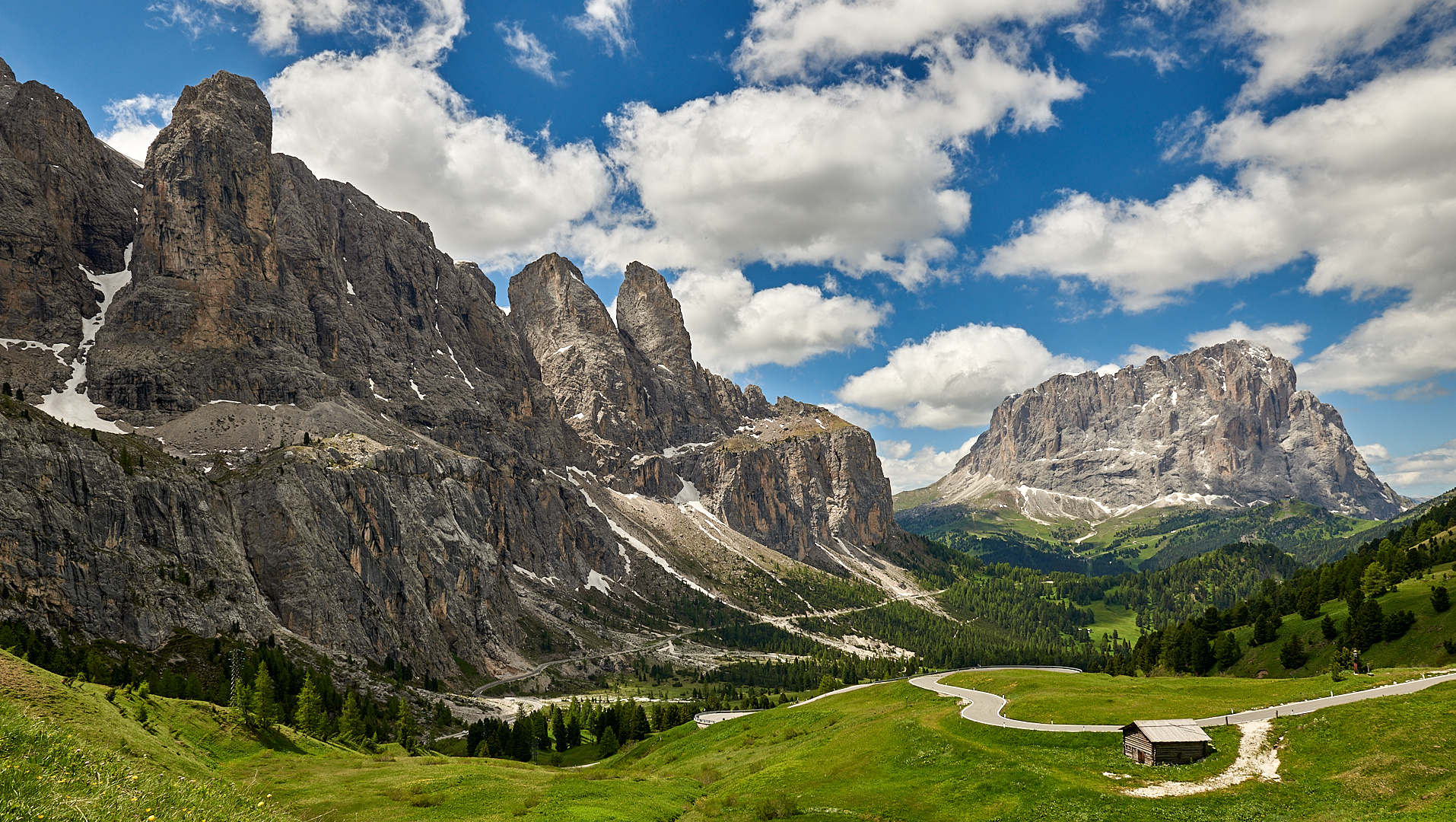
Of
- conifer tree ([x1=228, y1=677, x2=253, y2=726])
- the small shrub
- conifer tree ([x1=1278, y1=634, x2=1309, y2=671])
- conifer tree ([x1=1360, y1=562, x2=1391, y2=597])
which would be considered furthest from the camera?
conifer tree ([x1=1360, y1=562, x2=1391, y2=597])

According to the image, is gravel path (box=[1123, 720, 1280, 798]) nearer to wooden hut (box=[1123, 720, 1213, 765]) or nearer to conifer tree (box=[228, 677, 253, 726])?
wooden hut (box=[1123, 720, 1213, 765])

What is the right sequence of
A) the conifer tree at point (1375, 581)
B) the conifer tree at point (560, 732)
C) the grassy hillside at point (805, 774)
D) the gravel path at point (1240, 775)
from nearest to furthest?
1. the grassy hillside at point (805, 774)
2. the gravel path at point (1240, 775)
3. the conifer tree at point (1375, 581)
4. the conifer tree at point (560, 732)

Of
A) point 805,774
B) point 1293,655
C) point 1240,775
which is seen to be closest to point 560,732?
point 805,774

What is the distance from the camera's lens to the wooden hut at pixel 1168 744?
43.3m

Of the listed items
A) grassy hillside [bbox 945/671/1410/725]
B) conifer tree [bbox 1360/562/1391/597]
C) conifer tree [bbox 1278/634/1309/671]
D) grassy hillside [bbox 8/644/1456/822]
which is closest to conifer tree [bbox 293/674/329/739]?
grassy hillside [bbox 8/644/1456/822]

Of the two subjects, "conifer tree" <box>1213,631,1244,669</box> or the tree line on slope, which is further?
"conifer tree" <box>1213,631,1244,669</box>

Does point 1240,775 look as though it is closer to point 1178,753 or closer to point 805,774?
point 1178,753

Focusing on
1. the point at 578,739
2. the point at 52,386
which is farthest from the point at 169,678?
the point at 52,386

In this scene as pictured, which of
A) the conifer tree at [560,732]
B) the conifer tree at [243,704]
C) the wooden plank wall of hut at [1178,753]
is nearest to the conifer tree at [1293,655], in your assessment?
the wooden plank wall of hut at [1178,753]

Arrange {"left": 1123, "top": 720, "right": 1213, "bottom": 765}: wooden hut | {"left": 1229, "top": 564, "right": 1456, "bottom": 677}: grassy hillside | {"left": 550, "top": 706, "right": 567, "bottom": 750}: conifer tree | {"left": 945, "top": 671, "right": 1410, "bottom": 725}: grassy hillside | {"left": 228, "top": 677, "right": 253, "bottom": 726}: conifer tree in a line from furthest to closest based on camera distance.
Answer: {"left": 550, "top": 706, "right": 567, "bottom": 750}: conifer tree → {"left": 1229, "top": 564, "right": 1456, "bottom": 677}: grassy hillside → {"left": 228, "top": 677, "right": 253, "bottom": 726}: conifer tree → {"left": 945, "top": 671, "right": 1410, "bottom": 725}: grassy hillside → {"left": 1123, "top": 720, "right": 1213, "bottom": 765}: wooden hut

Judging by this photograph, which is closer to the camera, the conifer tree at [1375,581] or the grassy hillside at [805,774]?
the grassy hillside at [805,774]

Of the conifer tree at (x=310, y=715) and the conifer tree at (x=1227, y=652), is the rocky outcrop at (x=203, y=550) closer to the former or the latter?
the conifer tree at (x=310, y=715)

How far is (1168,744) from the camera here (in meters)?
43.2

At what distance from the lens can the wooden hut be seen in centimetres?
4334
